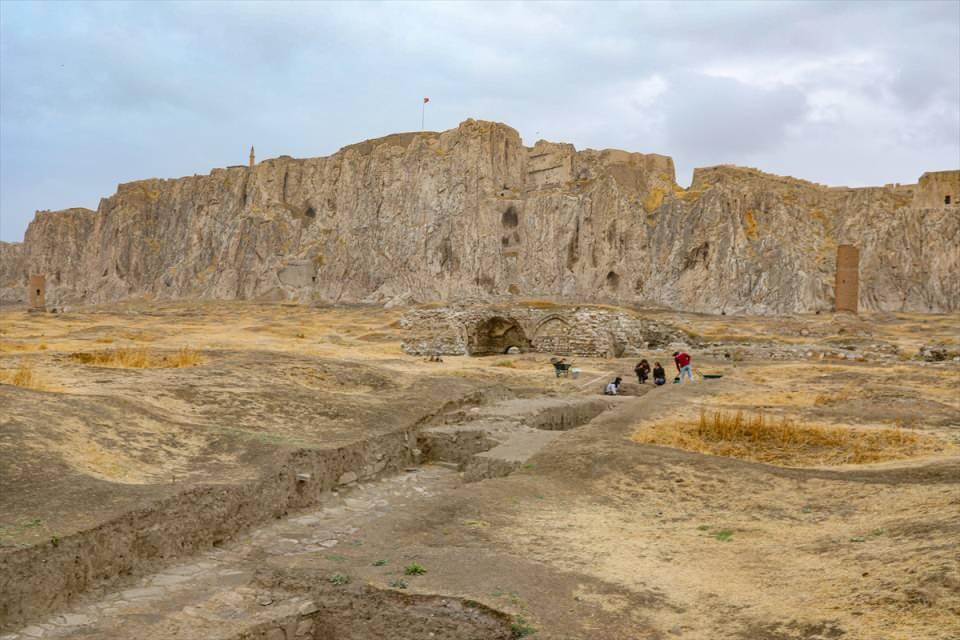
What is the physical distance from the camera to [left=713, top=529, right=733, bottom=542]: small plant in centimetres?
738

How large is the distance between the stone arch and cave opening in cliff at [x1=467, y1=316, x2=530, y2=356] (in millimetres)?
641

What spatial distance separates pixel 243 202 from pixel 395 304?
102 ft

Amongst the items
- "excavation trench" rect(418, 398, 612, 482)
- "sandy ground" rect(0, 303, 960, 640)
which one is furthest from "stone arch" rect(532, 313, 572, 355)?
"sandy ground" rect(0, 303, 960, 640)

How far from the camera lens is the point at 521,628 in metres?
5.34

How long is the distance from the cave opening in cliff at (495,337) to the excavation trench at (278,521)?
18.5 meters

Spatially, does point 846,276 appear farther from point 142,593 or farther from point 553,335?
point 142,593

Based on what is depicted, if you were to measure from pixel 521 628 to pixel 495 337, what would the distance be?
28.9 m

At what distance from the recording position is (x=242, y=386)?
13594 millimetres

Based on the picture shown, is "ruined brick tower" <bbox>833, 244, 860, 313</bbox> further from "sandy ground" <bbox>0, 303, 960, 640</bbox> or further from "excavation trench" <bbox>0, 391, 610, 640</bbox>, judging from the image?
"excavation trench" <bbox>0, 391, 610, 640</bbox>

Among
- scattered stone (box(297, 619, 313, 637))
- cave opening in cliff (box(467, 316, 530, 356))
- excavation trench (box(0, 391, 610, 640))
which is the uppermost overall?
cave opening in cliff (box(467, 316, 530, 356))

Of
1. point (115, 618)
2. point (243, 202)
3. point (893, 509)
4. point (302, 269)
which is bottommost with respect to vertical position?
point (115, 618)

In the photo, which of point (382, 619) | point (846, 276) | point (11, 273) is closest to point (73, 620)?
point (382, 619)

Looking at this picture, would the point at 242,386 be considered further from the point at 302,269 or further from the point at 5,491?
the point at 302,269

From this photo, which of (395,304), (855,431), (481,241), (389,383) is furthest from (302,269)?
(855,431)
